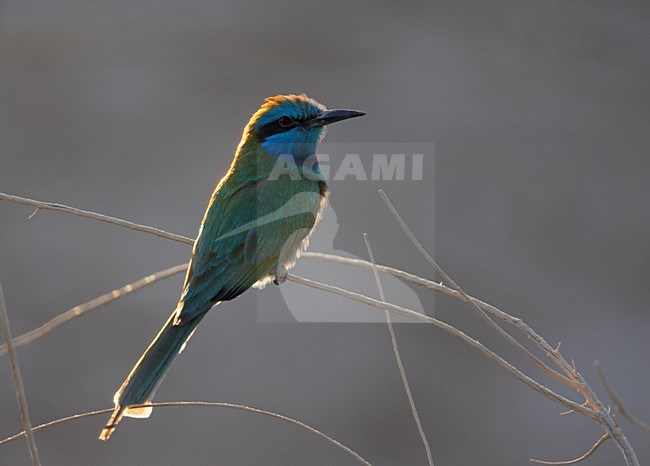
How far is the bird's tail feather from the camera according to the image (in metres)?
2.51

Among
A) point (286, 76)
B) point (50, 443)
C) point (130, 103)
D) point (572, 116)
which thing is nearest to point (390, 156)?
point (286, 76)

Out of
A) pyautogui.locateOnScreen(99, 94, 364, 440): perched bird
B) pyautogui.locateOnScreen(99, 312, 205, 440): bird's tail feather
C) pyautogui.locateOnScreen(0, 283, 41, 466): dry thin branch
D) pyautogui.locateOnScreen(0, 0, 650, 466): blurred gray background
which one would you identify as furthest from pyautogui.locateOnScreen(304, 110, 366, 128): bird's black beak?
pyautogui.locateOnScreen(0, 0, 650, 466): blurred gray background

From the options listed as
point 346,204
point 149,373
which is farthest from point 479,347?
point 346,204

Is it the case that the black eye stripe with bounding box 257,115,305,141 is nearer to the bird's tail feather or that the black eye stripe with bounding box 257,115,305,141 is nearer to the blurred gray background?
the bird's tail feather

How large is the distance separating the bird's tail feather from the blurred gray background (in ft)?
10.0

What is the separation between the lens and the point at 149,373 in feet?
8.59

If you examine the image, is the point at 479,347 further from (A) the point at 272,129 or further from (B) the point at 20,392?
(A) the point at 272,129

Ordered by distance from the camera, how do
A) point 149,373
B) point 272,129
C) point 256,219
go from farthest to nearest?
point 272,129, point 256,219, point 149,373

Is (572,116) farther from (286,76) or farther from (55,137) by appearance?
(55,137)

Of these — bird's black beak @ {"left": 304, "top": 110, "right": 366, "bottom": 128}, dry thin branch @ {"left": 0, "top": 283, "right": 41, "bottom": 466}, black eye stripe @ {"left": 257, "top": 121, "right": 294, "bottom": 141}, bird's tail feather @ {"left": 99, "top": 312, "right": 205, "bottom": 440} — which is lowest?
bird's tail feather @ {"left": 99, "top": 312, "right": 205, "bottom": 440}

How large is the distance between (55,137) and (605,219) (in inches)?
192

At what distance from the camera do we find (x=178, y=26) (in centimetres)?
864

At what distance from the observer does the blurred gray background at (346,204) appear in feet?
19.7

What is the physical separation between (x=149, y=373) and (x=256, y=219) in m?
0.88
